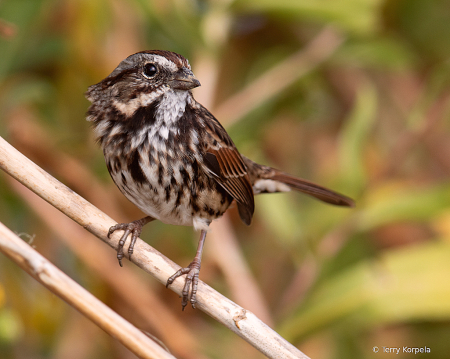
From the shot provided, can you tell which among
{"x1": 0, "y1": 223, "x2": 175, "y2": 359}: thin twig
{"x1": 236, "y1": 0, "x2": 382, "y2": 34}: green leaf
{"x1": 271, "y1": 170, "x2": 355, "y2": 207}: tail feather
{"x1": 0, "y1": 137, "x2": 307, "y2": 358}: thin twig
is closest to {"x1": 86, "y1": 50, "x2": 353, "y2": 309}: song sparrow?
{"x1": 0, "y1": 137, "x2": 307, "y2": 358}: thin twig

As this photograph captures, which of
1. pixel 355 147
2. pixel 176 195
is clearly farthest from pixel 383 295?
pixel 176 195

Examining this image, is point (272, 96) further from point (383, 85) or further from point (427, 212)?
point (383, 85)

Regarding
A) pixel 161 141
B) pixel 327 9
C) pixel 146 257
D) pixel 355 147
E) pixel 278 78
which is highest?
pixel 327 9

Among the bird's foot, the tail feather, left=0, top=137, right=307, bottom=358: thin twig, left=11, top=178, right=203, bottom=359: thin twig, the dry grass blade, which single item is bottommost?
left=0, top=137, right=307, bottom=358: thin twig

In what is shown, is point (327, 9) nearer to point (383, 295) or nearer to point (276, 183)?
point (276, 183)

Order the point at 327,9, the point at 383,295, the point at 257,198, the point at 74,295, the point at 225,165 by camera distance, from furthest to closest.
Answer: the point at 257,198, the point at 327,9, the point at 383,295, the point at 225,165, the point at 74,295

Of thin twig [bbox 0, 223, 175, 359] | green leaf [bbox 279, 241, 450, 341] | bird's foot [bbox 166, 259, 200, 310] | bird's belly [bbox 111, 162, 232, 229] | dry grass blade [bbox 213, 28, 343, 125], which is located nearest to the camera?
thin twig [bbox 0, 223, 175, 359]

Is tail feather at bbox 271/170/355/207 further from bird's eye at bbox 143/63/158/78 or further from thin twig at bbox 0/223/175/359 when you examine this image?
thin twig at bbox 0/223/175/359
